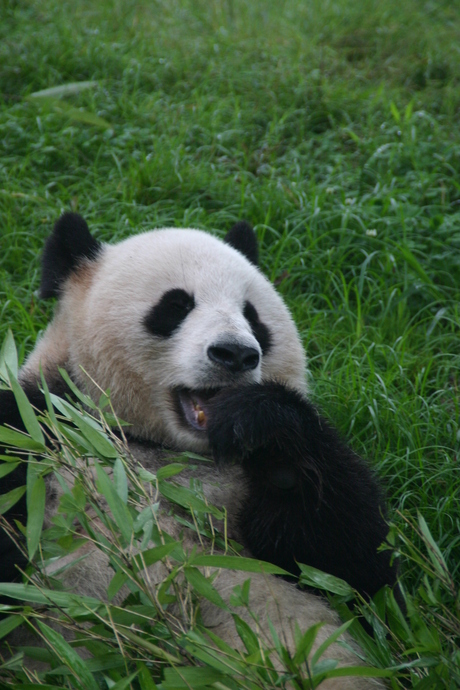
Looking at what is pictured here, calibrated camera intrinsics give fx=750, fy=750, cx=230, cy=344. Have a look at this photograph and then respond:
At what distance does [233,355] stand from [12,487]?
3.07 feet

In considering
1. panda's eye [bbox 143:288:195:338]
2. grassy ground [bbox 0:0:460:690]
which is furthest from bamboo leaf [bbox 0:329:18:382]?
grassy ground [bbox 0:0:460:690]

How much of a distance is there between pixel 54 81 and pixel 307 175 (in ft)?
8.33

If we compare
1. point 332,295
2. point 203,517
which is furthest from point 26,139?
point 203,517

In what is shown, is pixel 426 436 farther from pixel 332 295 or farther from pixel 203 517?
pixel 203 517

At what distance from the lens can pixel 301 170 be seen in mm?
6070

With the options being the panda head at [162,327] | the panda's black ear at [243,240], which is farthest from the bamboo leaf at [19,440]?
the panda's black ear at [243,240]

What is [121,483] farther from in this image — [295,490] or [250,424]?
[295,490]

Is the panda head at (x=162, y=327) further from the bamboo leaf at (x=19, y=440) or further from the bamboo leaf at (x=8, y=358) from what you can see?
the bamboo leaf at (x=19, y=440)

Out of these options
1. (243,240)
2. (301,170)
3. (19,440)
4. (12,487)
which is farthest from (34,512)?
(301,170)

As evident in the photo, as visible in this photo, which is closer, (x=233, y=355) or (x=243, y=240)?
(x=233, y=355)

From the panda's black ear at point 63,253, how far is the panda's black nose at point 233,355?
0.93 meters

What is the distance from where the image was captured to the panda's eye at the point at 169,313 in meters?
3.17

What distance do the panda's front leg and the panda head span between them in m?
0.30

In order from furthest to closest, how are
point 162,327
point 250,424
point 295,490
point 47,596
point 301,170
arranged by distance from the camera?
1. point 301,170
2. point 162,327
3. point 295,490
4. point 250,424
5. point 47,596
